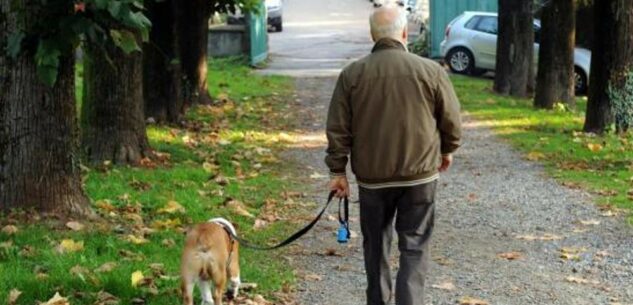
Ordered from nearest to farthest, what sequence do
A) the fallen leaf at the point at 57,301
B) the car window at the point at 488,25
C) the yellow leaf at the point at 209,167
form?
the fallen leaf at the point at 57,301 < the yellow leaf at the point at 209,167 < the car window at the point at 488,25

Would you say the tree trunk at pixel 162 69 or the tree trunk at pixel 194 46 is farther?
the tree trunk at pixel 194 46

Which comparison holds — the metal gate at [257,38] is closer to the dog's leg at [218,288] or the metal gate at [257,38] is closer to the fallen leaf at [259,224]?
the fallen leaf at [259,224]

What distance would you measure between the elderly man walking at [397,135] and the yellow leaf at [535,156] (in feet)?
25.6

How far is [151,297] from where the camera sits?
6469 mm

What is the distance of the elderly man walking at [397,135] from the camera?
5.66 metres

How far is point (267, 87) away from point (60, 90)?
1557 centimetres

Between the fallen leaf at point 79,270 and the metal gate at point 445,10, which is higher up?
the metal gate at point 445,10

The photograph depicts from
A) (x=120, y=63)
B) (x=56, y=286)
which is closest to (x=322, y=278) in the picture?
(x=56, y=286)

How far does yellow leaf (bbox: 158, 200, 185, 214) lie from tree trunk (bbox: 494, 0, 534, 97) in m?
14.0

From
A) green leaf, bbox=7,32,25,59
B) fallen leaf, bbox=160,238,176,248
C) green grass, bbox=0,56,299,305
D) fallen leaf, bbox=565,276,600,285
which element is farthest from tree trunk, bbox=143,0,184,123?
fallen leaf, bbox=565,276,600,285

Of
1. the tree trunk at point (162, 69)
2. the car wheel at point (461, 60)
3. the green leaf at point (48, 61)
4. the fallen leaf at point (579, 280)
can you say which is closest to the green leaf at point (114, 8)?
the green leaf at point (48, 61)

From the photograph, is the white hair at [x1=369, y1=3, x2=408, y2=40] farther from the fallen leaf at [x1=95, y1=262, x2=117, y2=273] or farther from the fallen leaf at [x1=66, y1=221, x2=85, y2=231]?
the fallen leaf at [x1=66, y1=221, x2=85, y2=231]

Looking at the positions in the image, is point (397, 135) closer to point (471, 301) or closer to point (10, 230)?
point (471, 301)

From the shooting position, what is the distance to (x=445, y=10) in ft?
107
